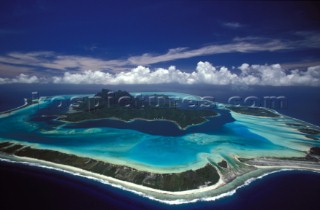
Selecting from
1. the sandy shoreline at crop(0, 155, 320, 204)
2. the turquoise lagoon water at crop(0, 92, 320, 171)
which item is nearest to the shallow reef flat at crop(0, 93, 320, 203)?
the turquoise lagoon water at crop(0, 92, 320, 171)

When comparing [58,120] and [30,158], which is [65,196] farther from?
[58,120]

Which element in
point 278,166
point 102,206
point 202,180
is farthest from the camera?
point 278,166

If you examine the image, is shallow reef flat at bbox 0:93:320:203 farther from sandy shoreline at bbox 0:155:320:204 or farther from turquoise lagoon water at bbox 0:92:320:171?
sandy shoreline at bbox 0:155:320:204

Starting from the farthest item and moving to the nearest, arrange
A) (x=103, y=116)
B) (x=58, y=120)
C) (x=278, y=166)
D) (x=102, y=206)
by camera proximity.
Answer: (x=103, y=116), (x=58, y=120), (x=278, y=166), (x=102, y=206)

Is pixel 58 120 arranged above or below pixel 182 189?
above

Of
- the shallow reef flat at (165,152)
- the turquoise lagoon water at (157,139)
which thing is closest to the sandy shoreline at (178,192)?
the shallow reef flat at (165,152)

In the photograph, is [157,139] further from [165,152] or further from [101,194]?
[101,194]

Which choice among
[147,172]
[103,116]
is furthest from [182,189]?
[103,116]

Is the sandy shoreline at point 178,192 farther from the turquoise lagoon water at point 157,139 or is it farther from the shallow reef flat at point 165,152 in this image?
the turquoise lagoon water at point 157,139

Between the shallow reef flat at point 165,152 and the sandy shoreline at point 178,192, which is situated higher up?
the shallow reef flat at point 165,152
